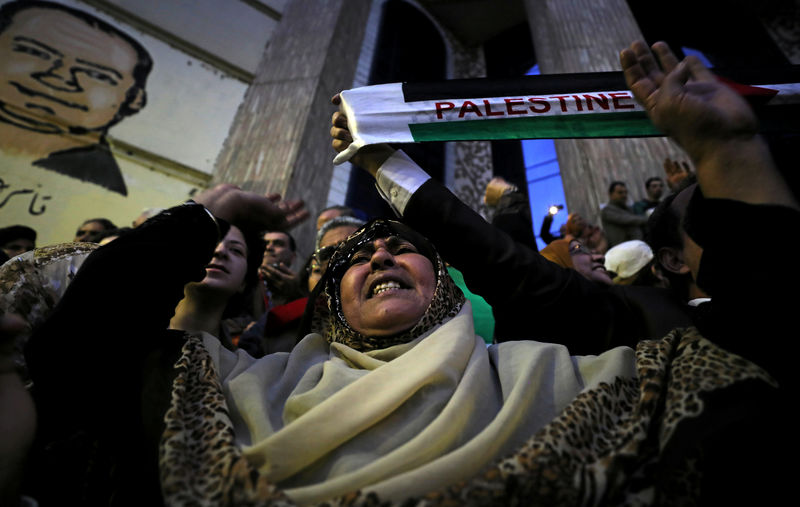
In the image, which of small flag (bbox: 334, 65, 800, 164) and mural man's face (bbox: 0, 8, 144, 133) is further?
mural man's face (bbox: 0, 8, 144, 133)

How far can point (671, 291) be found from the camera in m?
1.38

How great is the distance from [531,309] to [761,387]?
564 millimetres

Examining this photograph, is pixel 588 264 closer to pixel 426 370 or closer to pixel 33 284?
pixel 426 370

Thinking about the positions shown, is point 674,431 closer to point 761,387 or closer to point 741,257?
point 761,387

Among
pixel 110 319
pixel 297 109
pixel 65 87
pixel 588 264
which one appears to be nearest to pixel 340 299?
pixel 110 319

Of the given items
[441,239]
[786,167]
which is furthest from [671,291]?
[441,239]

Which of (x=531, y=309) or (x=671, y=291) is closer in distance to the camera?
(x=531, y=309)

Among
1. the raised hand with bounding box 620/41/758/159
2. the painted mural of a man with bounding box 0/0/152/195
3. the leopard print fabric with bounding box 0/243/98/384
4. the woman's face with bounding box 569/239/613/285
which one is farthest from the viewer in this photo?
the painted mural of a man with bounding box 0/0/152/195

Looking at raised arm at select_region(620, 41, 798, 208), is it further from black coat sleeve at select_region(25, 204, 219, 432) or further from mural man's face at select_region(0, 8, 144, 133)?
mural man's face at select_region(0, 8, 144, 133)

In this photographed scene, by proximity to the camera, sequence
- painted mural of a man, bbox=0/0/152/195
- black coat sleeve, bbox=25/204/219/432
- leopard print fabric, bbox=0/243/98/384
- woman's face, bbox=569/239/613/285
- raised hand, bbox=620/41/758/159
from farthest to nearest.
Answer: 1. painted mural of a man, bbox=0/0/152/195
2. woman's face, bbox=569/239/613/285
3. leopard print fabric, bbox=0/243/98/384
4. black coat sleeve, bbox=25/204/219/432
5. raised hand, bbox=620/41/758/159

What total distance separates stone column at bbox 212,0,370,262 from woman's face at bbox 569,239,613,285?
7.59 ft

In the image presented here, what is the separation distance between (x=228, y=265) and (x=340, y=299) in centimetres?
58

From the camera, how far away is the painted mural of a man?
12.4ft

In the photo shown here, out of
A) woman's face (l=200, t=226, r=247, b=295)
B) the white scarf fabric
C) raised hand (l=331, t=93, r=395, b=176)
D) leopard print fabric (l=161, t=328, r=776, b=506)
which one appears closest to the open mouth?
the white scarf fabric
